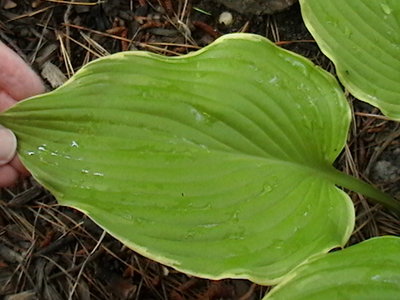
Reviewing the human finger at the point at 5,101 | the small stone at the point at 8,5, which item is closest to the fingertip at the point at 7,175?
the human finger at the point at 5,101

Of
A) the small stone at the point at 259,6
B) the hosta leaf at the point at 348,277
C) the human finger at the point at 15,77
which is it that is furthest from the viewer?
the small stone at the point at 259,6

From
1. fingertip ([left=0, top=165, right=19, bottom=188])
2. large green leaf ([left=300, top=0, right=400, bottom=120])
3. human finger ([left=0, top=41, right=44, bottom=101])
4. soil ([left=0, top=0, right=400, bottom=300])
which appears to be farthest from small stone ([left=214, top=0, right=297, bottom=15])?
fingertip ([left=0, top=165, right=19, bottom=188])

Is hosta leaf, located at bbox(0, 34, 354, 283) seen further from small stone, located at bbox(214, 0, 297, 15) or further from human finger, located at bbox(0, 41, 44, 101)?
small stone, located at bbox(214, 0, 297, 15)

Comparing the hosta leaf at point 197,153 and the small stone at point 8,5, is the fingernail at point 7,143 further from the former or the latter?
the small stone at point 8,5

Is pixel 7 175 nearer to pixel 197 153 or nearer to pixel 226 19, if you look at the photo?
pixel 197 153

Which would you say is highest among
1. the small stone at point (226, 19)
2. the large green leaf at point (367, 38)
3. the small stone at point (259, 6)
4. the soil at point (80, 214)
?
the large green leaf at point (367, 38)

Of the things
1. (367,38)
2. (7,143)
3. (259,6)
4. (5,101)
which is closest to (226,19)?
(259,6)

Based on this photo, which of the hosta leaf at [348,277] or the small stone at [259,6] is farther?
the small stone at [259,6]
